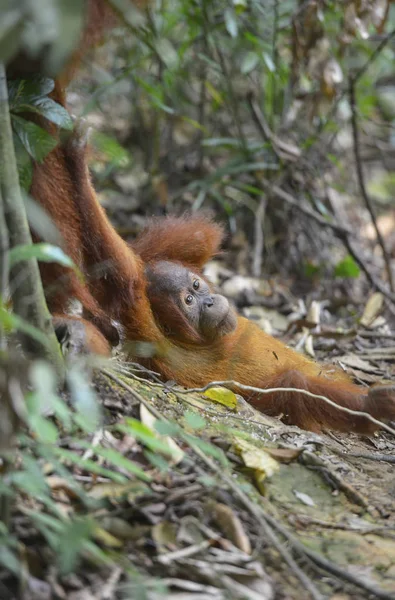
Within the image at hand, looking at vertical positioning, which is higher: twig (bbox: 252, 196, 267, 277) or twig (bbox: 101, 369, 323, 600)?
twig (bbox: 101, 369, 323, 600)

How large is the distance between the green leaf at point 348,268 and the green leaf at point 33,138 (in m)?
4.27

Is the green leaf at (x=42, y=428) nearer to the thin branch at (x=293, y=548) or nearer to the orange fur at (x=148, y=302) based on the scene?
the thin branch at (x=293, y=548)

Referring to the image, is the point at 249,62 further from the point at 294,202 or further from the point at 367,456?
the point at 367,456

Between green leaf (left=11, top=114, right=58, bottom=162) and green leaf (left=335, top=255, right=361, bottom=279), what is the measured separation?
427cm

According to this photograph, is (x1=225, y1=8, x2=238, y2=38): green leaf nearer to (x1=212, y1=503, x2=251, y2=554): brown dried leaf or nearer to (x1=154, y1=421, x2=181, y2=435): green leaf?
(x1=154, y1=421, x2=181, y2=435): green leaf

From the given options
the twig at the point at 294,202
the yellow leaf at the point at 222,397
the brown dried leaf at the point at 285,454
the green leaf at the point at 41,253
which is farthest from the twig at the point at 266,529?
the twig at the point at 294,202

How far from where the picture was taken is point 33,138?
8.75ft

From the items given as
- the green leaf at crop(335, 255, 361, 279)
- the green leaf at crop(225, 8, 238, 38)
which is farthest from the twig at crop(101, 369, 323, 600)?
the green leaf at crop(335, 255, 361, 279)

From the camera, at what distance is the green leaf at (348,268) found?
A: 6.55 meters

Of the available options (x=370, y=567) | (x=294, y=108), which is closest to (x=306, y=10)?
(x=294, y=108)

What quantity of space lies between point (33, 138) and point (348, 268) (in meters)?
4.31

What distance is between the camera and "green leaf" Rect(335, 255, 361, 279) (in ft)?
21.5

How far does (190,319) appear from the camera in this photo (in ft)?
13.7

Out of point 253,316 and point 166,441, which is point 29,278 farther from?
point 253,316
